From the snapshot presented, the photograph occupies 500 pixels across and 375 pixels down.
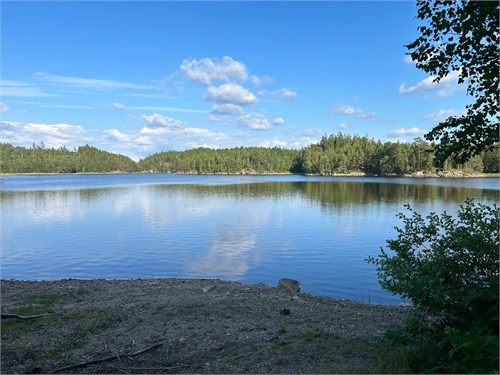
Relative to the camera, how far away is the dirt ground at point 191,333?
8281 mm

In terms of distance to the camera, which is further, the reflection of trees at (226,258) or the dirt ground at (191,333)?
the reflection of trees at (226,258)

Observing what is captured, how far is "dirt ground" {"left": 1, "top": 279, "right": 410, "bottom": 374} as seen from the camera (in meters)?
8.28

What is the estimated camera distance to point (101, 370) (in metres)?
8.21

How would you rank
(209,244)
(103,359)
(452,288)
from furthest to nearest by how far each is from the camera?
1. (209,244)
2. (103,359)
3. (452,288)

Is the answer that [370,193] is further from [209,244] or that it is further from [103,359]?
[103,359]

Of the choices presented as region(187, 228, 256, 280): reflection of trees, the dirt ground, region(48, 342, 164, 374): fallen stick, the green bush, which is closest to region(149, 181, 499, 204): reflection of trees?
region(187, 228, 256, 280): reflection of trees

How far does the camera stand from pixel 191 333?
10.2 meters

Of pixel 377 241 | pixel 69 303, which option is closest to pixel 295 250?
pixel 377 241

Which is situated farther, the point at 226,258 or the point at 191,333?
the point at 226,258

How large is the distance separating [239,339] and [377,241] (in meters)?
22.8

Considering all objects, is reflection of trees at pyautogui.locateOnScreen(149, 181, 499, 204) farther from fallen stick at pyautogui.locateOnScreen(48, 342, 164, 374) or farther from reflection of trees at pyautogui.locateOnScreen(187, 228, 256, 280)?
fallen stick at pyautogui.locateOnScreen(48, 342, 164, 374)

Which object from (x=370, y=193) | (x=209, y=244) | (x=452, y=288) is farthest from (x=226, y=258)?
(x=370, y=193)

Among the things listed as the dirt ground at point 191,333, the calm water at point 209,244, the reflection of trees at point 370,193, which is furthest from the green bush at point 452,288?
the reflection of trees at point 370,193

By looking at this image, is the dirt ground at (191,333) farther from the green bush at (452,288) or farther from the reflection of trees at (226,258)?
the reflection of trees at (226,258)
